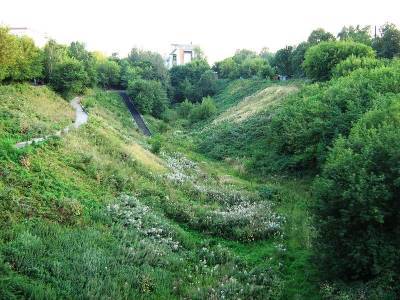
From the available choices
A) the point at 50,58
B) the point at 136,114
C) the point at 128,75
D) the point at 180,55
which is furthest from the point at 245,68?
the point at 50,58

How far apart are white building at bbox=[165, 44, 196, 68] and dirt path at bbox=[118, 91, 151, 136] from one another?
38.4 meters

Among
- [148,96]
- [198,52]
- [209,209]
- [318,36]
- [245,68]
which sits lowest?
[209,209]

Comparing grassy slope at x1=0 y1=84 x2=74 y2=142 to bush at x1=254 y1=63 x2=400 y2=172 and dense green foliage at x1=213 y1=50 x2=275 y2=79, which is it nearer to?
bush at x1=254 y1=63 x2=400 y2=172

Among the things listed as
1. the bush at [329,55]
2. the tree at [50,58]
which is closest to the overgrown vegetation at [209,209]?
the tree at [50,58]

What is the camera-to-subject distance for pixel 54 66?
43281mm

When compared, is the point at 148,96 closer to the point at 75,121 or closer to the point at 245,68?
the point at 245,68

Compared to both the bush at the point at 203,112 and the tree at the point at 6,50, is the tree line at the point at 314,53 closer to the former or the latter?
the bush at the point at 203,112

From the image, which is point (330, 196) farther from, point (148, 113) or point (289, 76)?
point (289, 76)

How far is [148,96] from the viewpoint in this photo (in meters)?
60.6

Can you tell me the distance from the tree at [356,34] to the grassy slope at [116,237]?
121ft

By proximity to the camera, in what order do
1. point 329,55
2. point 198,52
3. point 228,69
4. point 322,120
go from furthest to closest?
point 198,52, point 228,69, point 329,55, point 322,120

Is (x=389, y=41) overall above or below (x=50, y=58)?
above

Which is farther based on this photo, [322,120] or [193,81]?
[193,81]

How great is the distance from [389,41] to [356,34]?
8514mm
